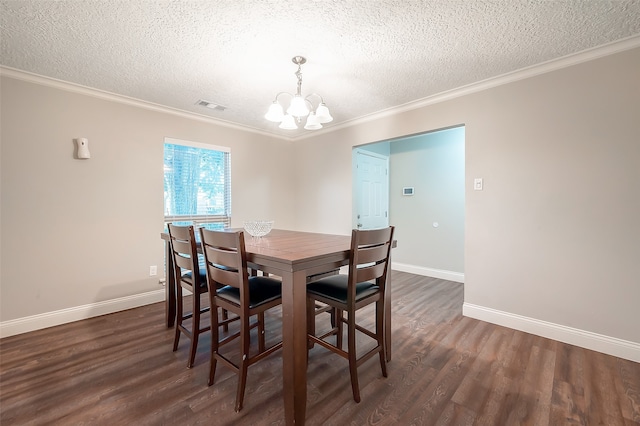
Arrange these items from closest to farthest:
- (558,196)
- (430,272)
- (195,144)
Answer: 1. (558,196)
2. (195,144)
3. (430,272)

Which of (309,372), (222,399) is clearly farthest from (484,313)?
(222,399)

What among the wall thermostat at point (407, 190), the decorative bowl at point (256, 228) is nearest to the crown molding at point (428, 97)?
the wall thermostat at point (407, 190)

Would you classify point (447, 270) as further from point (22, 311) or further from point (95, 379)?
point (22, 311)

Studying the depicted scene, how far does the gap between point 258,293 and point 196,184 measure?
242cm

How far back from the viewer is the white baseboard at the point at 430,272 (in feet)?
13.4

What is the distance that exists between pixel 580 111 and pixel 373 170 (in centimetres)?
260

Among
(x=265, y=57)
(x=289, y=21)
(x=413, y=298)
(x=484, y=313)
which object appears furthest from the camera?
(x=413, y=298)

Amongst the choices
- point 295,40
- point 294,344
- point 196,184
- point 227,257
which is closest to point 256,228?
point 227,257

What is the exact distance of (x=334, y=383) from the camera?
5.78ft

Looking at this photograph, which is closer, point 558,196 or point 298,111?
point 298,111

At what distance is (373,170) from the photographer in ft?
14.8

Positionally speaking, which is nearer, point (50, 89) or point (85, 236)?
point (50, 89)

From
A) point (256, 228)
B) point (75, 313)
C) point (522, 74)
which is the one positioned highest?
point (522, 74)

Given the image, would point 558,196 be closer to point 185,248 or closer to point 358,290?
point 358,290
